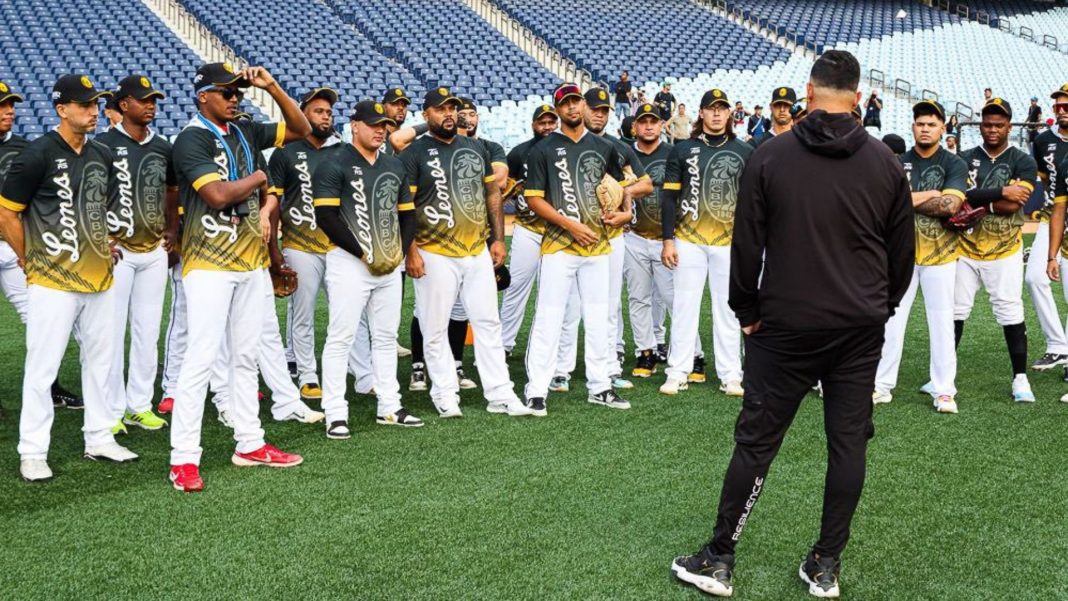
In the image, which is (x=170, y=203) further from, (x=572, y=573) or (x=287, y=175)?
(x=572, y=573)

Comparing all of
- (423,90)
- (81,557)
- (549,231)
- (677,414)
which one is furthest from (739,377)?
(423,90)

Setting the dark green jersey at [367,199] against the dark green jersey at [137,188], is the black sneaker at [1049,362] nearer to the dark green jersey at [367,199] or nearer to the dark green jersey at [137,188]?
the dark green jersey at [367,199]

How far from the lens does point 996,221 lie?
7.63m

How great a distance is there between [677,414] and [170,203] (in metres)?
3.79

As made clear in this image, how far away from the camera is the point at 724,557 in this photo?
426 centimetres

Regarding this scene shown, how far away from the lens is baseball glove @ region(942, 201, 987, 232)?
285 inches

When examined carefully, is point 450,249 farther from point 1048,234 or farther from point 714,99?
point 1048,234

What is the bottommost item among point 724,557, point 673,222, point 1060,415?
point 1060,415

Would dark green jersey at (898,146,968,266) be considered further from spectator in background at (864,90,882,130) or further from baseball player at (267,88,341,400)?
spectator in background at (864,90,882,130)

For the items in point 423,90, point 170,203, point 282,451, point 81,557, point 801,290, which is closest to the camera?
point 801,290

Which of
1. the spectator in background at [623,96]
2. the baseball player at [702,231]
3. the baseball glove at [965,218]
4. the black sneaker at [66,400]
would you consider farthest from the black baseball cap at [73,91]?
the spectator in background at [623,96]

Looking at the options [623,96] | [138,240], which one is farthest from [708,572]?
[623,96]

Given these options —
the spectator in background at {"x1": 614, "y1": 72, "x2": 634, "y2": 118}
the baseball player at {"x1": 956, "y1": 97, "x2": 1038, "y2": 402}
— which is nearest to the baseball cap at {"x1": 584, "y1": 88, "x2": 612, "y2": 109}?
the baseball player at {"x1": 956, "y1": 97, "x2": 1038, "y2": 402}

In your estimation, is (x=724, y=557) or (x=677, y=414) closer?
(x=724, y=557)
